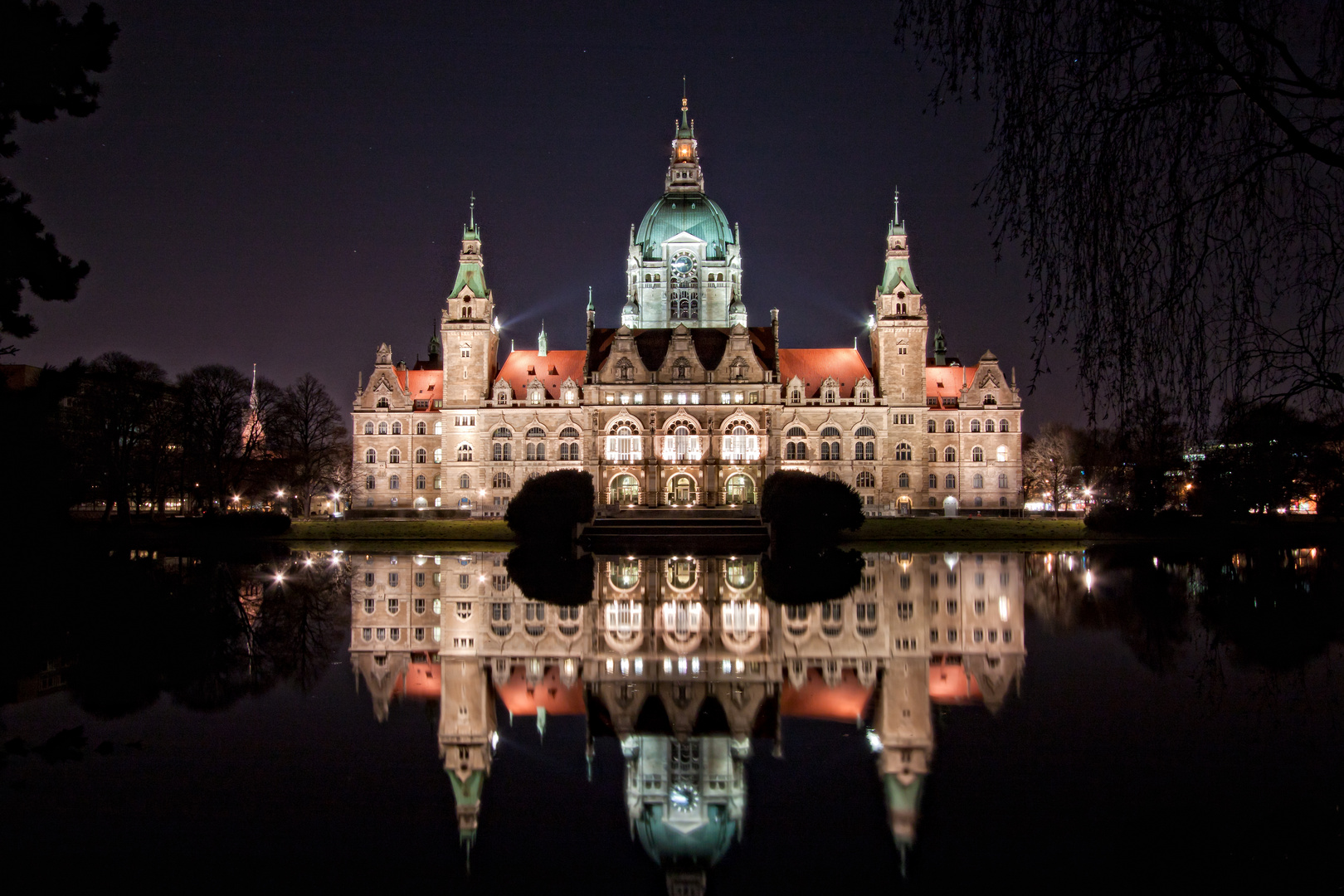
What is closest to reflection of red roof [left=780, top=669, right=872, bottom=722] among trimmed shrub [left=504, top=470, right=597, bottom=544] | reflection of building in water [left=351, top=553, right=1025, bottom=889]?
reflection of building in water [left=351, top=553, right=1025, bottom=889]

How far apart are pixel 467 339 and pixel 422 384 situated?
6836 mm

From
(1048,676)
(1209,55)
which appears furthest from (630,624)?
(1209,55)

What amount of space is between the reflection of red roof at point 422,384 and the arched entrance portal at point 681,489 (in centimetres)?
2243

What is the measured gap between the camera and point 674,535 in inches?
1801

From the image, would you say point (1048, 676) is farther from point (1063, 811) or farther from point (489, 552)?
point (489, 552)

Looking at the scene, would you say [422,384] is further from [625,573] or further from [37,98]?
[37,98]

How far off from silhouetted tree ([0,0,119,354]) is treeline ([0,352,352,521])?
2589 cm

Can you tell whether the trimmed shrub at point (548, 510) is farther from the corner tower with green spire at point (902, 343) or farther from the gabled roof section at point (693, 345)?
the corner tower with green spire at point (902, 343)

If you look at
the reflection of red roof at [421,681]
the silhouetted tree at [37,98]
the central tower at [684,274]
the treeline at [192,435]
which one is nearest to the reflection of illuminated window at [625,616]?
the reflection of red roof at [421,681]

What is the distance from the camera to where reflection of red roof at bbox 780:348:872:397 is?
74.2 metres

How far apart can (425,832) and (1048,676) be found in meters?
8.56

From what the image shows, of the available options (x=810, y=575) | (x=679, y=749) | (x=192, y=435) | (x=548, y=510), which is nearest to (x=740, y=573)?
(x=810, y=575)

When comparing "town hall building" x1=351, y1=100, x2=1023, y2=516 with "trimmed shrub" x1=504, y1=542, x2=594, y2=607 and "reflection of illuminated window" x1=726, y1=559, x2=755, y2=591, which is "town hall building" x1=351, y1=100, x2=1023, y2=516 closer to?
"trimmed shrub" x1=504, y1=542, x2=594, y2=607

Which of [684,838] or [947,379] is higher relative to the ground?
[947,379]
